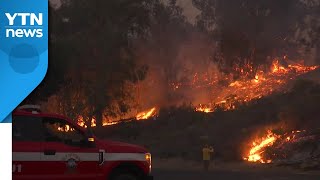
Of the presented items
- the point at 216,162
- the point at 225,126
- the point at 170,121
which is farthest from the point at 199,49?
the point at 216,162

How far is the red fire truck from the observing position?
433 inches

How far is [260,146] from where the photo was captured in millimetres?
40000

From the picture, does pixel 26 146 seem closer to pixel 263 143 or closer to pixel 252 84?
pixel 263 143

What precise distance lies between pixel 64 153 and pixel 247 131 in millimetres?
32294

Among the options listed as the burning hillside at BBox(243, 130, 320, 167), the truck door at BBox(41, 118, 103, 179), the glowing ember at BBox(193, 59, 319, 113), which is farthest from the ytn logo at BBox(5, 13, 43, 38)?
the glowing ember at BBox(193, 59, 319, 113)

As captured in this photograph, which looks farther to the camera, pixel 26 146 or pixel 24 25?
pixel 26 146

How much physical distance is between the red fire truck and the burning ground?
68.6 ft

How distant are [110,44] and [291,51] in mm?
37064

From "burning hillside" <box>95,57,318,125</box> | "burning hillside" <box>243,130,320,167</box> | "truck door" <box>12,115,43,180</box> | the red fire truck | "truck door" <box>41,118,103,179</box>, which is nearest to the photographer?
"truck door" <box>12,115,43,180</box>

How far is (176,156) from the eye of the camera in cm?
4075

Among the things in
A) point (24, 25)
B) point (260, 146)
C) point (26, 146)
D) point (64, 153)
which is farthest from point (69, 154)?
point (260, 146)

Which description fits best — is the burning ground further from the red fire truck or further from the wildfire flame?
the red fire truck

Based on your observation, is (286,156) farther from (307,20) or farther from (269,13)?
(307,20)

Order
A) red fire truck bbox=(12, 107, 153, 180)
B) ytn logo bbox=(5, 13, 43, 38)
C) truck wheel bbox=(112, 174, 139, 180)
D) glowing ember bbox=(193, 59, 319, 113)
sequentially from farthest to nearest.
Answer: glowing ember bbox=(193, 59, 319, 113) → truck wheel bbox=(112, 174, 139, 180) → red fire truck bbox=(12, 107, 153, 180) → ytn logo bbox=(5, 13, 43, 38)
